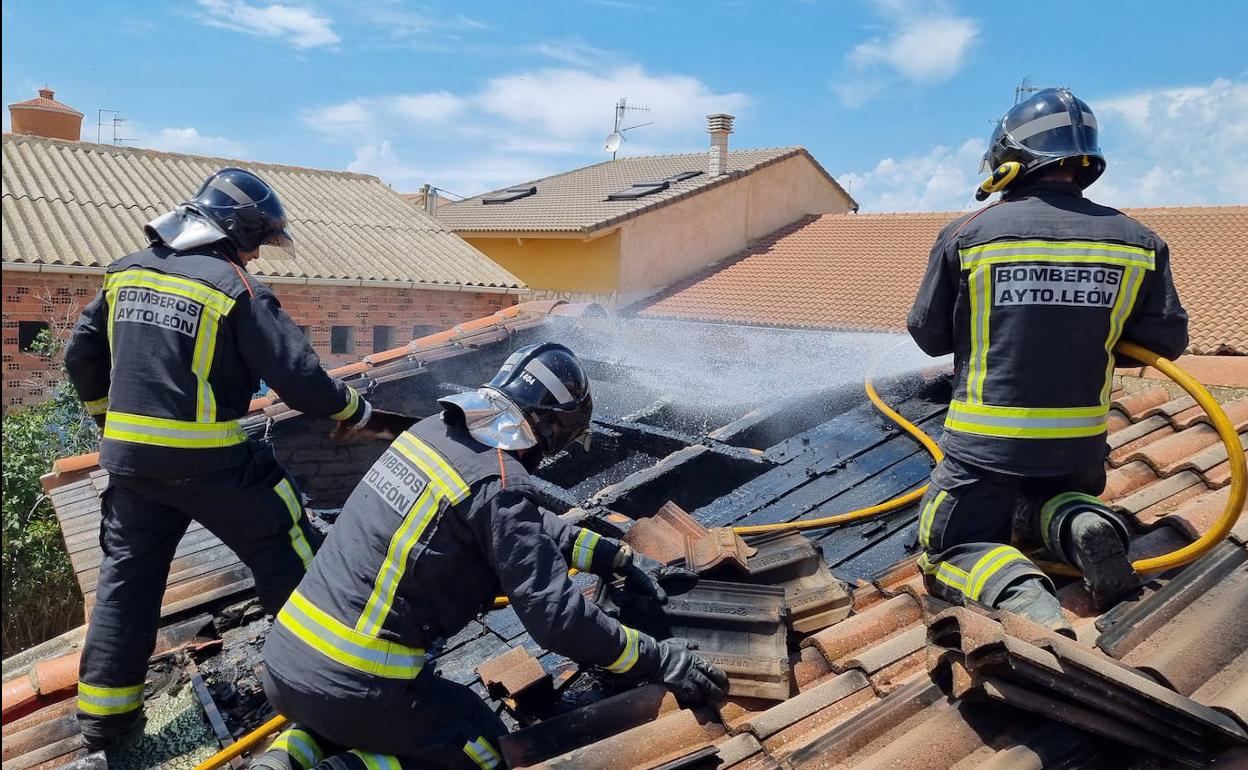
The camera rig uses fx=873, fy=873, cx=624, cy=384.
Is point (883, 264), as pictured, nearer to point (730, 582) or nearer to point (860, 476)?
point (860, 476)

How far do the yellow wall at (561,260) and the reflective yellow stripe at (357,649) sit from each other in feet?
56.7

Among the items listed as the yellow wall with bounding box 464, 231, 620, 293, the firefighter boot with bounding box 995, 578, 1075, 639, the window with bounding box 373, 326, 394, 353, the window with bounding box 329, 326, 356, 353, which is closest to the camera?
the firefighter boot with bounding box 995, 578, 1075, 639

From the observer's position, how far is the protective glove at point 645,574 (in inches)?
108

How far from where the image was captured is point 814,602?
285cm

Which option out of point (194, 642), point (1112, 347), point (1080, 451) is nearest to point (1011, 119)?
point (1112, 347)

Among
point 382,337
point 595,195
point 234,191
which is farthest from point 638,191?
point 234,191

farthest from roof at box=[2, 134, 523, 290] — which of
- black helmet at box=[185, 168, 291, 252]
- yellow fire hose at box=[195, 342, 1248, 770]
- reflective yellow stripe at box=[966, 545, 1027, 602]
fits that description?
reflective yellow stripe at box=[966, 545, 1027, 602]

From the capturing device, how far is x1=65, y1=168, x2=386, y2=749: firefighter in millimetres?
3254

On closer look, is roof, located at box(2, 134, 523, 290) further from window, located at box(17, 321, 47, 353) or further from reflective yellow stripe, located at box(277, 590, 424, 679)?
reflective yellow stripe, located at box(277, 590, 424, 679)

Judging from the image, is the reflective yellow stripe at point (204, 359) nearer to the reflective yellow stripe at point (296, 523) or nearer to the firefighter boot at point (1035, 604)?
the reflective yellow stripe at point (296, 523)

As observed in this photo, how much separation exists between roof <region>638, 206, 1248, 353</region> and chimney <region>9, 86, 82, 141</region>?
1747cm

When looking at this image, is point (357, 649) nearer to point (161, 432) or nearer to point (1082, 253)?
point (161, 432)

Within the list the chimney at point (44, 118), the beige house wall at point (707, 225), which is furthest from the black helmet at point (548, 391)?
the chimney at point (44, 118)

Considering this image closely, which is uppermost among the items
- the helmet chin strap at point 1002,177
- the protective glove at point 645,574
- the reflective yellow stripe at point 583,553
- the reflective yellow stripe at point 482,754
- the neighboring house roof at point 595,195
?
the neighboring house roof at point 595,195
